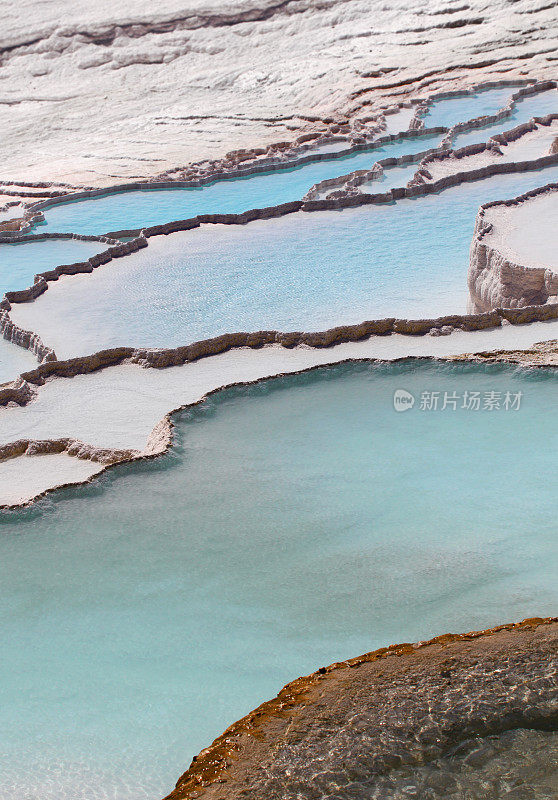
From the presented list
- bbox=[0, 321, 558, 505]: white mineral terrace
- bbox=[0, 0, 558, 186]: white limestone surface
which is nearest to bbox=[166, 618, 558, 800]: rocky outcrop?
bbox=[0, 321, 558, 505]: white mineral terrace

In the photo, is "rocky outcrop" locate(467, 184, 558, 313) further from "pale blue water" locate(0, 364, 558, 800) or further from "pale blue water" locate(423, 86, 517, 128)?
"pale blue water" locate(423, 86, 517, 128)

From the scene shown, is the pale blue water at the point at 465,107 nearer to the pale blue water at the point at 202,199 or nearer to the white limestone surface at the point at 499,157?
the pale blue water at the point at 202,199

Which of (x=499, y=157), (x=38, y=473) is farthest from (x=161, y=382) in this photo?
(x=499, y=157)

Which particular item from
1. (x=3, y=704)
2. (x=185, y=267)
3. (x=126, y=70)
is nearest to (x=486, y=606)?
(x=3, y=704)

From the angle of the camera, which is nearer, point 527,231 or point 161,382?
point 161,382

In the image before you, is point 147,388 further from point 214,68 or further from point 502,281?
point 214,68

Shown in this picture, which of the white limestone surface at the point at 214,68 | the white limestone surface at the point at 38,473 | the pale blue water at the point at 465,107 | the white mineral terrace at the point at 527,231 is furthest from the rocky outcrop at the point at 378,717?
the pale blue water at the point at 465,107
